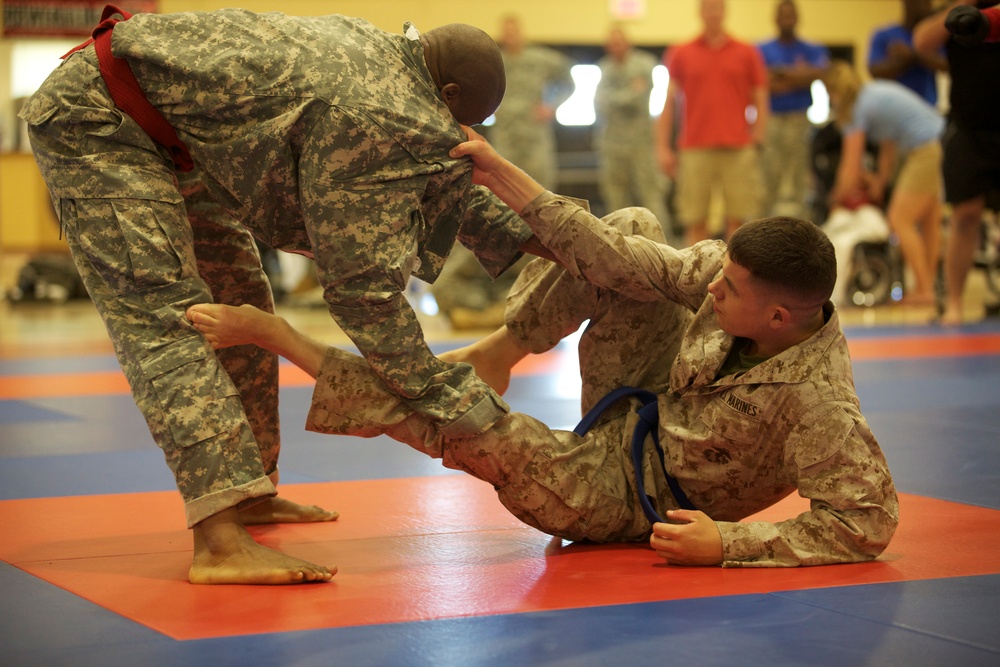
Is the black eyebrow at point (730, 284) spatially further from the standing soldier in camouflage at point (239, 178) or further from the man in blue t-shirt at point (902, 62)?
the man in blue t-shirt at point (902, 62)

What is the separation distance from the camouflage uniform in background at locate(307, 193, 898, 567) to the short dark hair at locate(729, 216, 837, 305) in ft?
0.39

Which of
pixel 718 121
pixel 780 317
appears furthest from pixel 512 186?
pixel 718 121

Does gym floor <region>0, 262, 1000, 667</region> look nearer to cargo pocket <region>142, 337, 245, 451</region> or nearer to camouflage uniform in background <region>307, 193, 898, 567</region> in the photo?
camouflage uniform in background <region>307, 193, 898, 567</region>

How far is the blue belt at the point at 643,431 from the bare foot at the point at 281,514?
2.35 ft

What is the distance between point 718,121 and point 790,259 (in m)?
6.08

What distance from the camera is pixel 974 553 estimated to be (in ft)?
7.92

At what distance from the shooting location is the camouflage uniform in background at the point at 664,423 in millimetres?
2266

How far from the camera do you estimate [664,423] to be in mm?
2484

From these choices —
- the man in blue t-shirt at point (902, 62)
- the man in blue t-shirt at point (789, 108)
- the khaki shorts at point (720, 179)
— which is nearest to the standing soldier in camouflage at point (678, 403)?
the khaki shorts at point (720, 179)

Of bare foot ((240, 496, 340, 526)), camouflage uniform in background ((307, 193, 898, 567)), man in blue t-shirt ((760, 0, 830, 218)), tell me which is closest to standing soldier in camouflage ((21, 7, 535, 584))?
camouflage uniform in background ((307, 193, 898, 567))

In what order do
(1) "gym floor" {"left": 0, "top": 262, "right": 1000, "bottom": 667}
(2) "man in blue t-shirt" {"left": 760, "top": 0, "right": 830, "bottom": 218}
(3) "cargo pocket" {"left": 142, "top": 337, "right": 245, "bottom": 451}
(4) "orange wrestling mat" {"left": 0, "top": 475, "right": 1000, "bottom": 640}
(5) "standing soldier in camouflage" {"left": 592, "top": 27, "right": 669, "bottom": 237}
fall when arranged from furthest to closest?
(5) "standing soldier in camouflage" {"left": 592, "top": 27, "right": 669, "bottom": 237} → (2) "man in blue t-shirt" {"left": 760, "top": 0, "right": 830, "bottom": 218} → (3) "cargo pocket" {"left": 142, "top": 337, "right": 245, "bottom": 451} → (4) "orange wrestling mat" {"left": 0, "top": 475, "right": 1000, "bottom": 640} → (1) "gym floor" {"left": 0, "top": 262, "right": 1000, "bottom": 667}

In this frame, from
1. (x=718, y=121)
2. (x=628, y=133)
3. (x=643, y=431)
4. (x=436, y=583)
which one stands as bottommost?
(x=436, y=583)

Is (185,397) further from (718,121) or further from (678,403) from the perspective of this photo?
(718,121)

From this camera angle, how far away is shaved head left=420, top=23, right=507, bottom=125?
2.28 meters
